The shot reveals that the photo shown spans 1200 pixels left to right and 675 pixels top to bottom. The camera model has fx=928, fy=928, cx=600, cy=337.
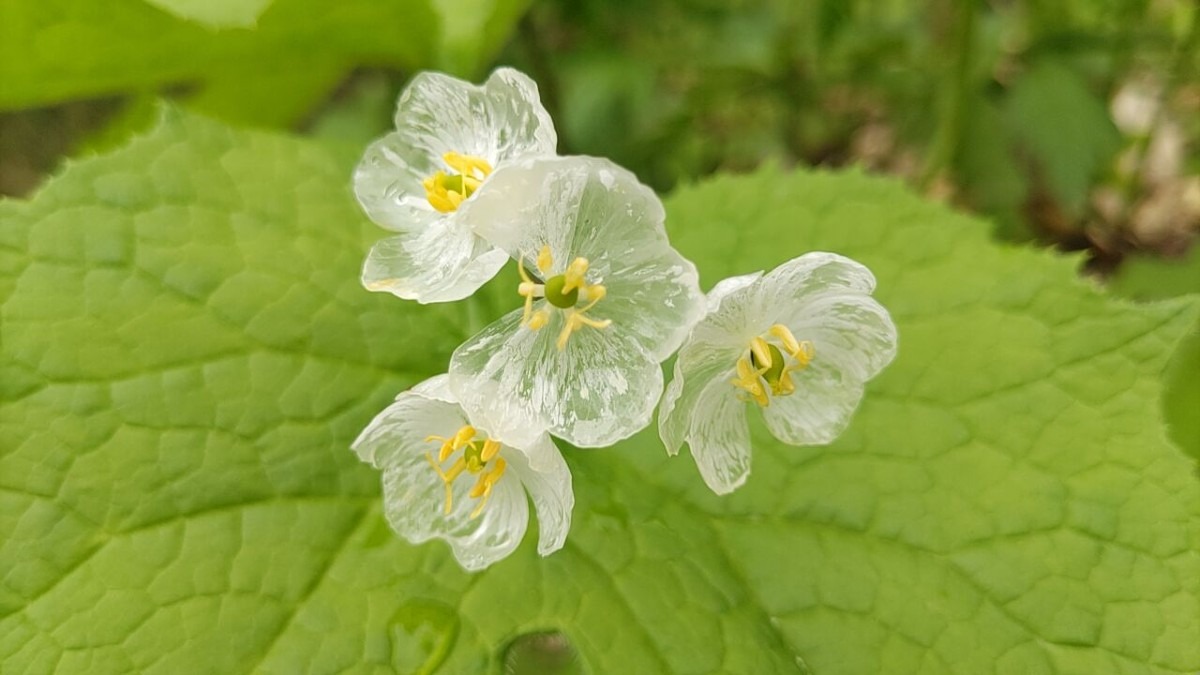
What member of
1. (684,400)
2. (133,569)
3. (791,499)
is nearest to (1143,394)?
(791,499)

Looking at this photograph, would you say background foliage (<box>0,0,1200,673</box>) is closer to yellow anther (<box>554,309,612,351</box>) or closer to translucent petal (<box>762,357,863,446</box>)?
translucent petal (<box>762,357,863,446</box>)

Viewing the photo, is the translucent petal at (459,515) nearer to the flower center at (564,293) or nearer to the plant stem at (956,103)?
the flower center at (564,293)

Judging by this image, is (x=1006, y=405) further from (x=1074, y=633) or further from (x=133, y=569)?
(x=133, y=569)

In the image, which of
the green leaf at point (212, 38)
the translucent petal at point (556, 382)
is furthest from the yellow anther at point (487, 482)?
the green leaf at point (212, 38)

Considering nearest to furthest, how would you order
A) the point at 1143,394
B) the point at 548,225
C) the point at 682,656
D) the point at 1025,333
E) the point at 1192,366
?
the point at 548,225 → the point at 682,656 → the point at 1143,394 → the point at 1025,333 → the point at 1192,366

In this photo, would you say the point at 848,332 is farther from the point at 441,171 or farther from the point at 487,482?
the point at 441,171

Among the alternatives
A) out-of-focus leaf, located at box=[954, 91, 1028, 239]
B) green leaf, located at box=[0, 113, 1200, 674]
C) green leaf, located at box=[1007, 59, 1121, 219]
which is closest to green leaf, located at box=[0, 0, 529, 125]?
green leaf, located at box=[0, 113, 1200, 674]

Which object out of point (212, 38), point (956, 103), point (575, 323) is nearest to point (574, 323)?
point (575, 323)
